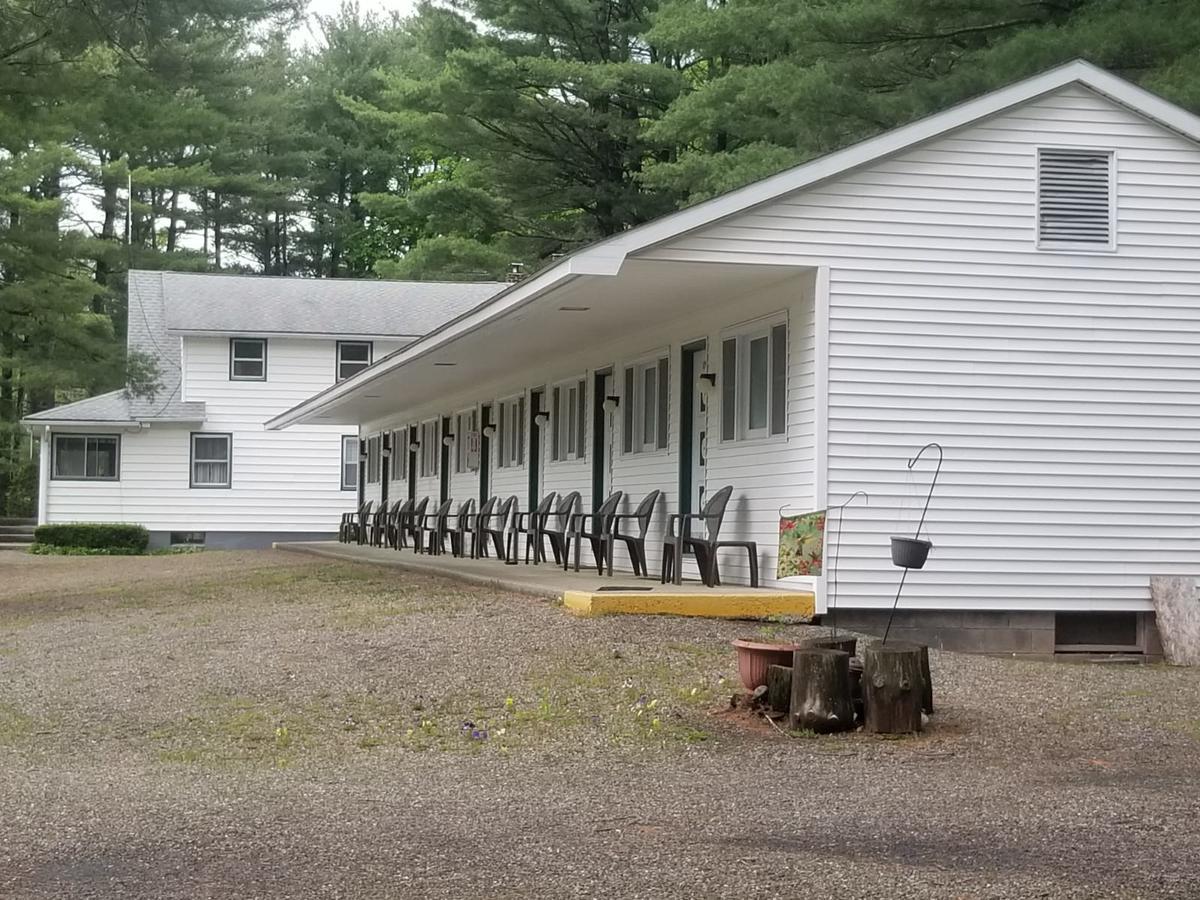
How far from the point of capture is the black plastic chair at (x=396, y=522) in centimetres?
2621

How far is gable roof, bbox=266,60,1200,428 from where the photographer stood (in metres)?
12.1

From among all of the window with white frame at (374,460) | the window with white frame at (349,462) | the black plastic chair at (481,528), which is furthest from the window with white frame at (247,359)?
the black plastic chair at (481,528)


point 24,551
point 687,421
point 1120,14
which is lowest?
point 24,551

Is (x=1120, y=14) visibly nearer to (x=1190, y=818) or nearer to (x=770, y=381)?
(x=770, y=381)

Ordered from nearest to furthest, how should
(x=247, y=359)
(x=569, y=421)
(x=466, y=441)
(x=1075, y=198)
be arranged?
(x=1075, y=198), (x=569, y=421), (x=466, y=441), (x=247, y=359)

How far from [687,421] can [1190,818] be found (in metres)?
9.75

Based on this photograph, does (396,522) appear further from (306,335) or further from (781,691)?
(781,691)

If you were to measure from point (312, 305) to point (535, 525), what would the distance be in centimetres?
1835

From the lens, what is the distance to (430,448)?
28.4 m

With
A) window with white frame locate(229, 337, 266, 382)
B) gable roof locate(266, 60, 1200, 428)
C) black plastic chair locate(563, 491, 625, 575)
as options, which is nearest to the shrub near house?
window with white frame locate(229, 337, 266, 382)

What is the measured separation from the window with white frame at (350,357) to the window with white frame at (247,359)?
5.33ft

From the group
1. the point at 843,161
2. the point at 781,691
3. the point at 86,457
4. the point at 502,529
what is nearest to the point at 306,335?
the point at 86,457

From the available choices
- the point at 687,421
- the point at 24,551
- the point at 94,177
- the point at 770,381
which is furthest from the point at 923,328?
the point at 94,177

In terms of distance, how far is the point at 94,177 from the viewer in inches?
1781
